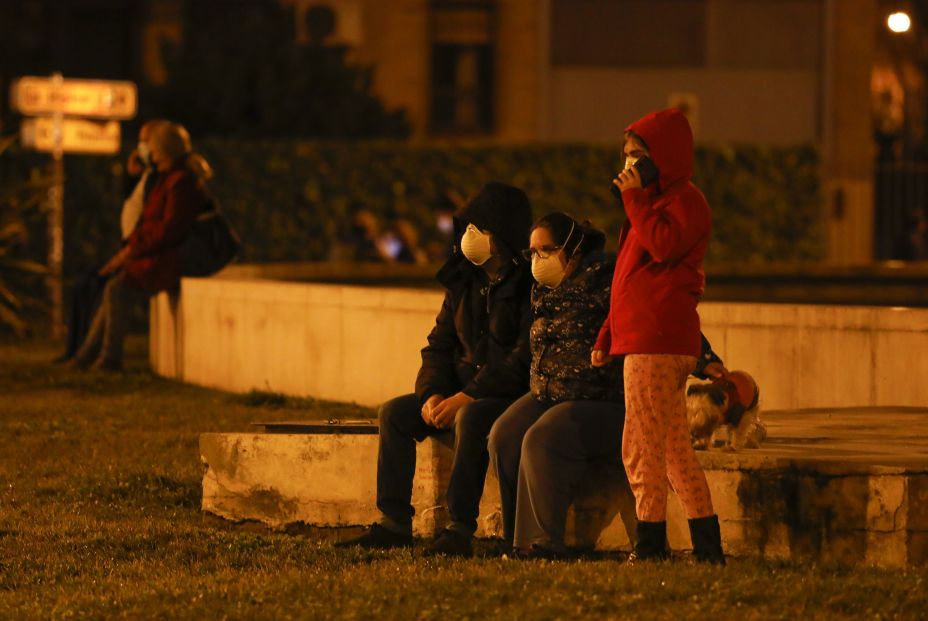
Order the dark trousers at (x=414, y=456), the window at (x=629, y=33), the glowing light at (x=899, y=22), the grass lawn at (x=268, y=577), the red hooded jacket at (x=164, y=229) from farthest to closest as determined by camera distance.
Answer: the window at (x=629, y=33) < the glowing light at (x=899, y=22) < the red hooded jacket at (x=164, y=229) < the dark trousers at (x=414, y=456) < the grass lawn at (x=268, y=577)

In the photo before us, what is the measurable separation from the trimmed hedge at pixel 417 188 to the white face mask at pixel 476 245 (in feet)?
52.6

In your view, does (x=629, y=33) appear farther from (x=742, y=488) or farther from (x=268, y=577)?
(x=268, y=577)

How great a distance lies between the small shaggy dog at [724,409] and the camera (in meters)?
7.99

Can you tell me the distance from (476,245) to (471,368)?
0.52 meters

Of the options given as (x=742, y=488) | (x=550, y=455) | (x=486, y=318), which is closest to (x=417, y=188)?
(x=486, y=318)

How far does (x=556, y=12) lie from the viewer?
119ft

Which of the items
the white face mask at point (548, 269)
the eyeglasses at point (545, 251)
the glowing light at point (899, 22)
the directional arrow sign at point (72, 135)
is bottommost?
the white face mask at point (548, 269)

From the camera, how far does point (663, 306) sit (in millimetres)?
7582

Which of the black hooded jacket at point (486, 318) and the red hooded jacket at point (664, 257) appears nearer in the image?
the red hooded jacket at point (664, 257)

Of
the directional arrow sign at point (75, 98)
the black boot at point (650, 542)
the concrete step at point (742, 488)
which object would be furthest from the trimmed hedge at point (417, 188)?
the black boot at point (650, 542)

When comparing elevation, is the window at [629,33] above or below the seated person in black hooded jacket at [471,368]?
above

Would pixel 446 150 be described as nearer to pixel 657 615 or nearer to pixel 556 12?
pixel 556 12

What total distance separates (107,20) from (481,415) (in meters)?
30.5

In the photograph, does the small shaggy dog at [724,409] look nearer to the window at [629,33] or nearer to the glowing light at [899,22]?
the glowing light at [899,22]
